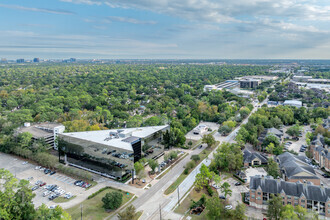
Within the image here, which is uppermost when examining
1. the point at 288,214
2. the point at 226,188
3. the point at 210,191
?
the point at 288,214

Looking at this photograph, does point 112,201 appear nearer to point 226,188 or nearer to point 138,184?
point 138,184

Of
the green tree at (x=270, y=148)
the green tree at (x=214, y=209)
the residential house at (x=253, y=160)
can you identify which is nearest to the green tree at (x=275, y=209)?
the green tree at (x=214, y=209)

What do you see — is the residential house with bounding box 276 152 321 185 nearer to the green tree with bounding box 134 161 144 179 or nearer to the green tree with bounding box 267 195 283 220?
the green tree with bounding box 267 195 283 220

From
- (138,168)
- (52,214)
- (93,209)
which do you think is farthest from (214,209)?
(52,214)

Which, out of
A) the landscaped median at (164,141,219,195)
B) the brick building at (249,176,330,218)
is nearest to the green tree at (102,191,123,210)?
the landscaped median at (164,141,219,195)

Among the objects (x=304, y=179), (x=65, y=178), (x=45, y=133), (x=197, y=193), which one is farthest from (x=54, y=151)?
(x=304, y=179)

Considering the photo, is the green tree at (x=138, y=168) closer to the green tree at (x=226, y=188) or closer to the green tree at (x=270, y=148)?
the green tree at (x=226, y=188)
